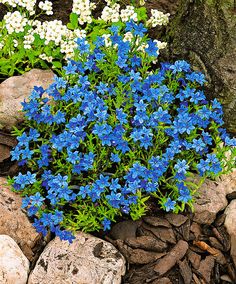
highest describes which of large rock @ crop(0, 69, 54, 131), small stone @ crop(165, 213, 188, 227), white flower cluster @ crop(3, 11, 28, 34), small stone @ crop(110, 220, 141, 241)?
white flower cluster @ crop(3, 11, 28, 34)

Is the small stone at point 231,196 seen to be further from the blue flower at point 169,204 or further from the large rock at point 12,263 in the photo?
the large rock at point 12,263

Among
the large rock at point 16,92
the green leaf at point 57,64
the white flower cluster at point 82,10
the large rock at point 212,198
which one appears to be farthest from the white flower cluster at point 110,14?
the large rock at point 212,198

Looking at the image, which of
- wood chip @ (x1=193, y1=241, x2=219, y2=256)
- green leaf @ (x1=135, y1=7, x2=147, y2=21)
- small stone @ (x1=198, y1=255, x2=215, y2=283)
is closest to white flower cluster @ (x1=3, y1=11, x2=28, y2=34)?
green leaf @ (x1=135, y1=7, x2=147, y2=21)

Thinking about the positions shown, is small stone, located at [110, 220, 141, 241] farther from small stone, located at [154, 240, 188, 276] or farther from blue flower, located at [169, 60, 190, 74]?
blue flower, located at [169, 60, 190, 74]

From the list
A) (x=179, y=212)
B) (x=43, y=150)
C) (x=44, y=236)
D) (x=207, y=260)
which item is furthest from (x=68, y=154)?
(x=207, y=260)

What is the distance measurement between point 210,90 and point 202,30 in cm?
52

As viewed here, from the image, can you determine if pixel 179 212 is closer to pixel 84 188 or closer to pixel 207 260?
pixel 207 260

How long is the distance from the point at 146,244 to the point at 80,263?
1.75 feet

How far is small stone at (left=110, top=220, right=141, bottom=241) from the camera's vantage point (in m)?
4.38

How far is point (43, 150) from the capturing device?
4.35m

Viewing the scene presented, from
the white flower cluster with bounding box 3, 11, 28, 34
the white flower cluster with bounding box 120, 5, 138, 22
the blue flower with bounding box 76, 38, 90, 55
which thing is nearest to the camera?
the blue flower with bounding box 76, 38, 90, 55

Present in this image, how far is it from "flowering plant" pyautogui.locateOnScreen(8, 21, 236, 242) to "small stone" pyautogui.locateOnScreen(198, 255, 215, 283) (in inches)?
17.5

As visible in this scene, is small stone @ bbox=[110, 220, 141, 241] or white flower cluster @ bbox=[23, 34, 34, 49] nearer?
small stone @ bbox=[110, 220, 141, 241]

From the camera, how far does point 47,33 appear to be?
5.08 meters
